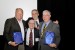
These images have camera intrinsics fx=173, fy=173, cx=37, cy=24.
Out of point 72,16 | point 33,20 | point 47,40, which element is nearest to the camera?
point 47,40

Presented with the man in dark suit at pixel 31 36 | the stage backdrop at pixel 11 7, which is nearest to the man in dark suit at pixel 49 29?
the man in dark suit at pixel 31 36

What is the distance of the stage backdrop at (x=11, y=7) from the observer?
415cm

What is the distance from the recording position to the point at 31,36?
10.1ft

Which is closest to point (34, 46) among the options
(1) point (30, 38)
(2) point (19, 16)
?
(1) point (30, 38)

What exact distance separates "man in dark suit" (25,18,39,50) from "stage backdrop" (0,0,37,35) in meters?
1.22

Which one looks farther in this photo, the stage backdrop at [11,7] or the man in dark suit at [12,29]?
the stage backdrop at [11,7]

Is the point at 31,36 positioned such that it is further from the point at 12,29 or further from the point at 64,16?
the point at 64,16

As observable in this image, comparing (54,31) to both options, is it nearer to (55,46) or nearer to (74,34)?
(55,46)

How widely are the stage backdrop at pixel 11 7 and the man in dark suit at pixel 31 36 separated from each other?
47.8 inches

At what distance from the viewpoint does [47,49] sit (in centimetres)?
288

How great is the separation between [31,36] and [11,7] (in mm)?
1399

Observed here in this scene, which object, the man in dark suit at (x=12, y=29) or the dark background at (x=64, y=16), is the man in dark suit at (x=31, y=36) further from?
the dark background at (x=64, y=16)

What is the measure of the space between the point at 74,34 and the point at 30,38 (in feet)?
4.82

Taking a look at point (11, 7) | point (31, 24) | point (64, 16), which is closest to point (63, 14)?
point (64, 16)
